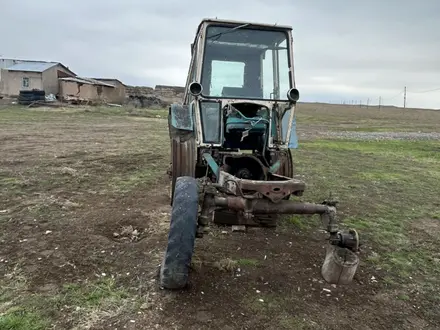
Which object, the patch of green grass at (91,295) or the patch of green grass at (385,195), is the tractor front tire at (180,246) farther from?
the patch of green grass at (385,195)

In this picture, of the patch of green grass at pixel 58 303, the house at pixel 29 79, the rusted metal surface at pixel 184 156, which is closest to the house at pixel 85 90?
the house at pixel 29 79

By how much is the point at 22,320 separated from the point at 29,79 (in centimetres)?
3573

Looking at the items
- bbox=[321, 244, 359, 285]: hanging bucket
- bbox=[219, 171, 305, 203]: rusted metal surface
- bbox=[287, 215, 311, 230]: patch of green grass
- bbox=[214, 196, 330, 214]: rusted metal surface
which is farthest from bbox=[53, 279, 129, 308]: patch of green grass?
bbox=[287, 215, 311, 230]: patch of green grass

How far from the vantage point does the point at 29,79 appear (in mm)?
34781

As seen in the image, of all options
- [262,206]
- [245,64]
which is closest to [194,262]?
[262,206]

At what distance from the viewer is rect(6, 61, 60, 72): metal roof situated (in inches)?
1386

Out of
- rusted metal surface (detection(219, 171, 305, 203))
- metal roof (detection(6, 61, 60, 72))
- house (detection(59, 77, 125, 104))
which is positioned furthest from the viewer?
metal roof (detection(6, 61, 60, 72))

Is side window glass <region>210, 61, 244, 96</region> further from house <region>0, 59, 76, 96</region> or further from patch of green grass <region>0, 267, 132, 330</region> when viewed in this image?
house <region>0, 59, 76, 96</region>

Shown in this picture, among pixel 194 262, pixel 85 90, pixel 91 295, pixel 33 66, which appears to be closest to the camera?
pixel 91 295

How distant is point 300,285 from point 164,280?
52.3 inches

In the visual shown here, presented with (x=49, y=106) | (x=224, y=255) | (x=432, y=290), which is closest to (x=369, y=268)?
(x=432, y=290)

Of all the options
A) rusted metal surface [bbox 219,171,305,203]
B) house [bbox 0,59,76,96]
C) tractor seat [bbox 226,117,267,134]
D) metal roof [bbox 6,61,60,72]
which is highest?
metal roof [bbox 6,61,60,72]

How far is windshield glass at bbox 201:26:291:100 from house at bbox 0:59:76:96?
108ft

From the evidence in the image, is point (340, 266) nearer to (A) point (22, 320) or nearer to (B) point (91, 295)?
(B) point (91, 295)
